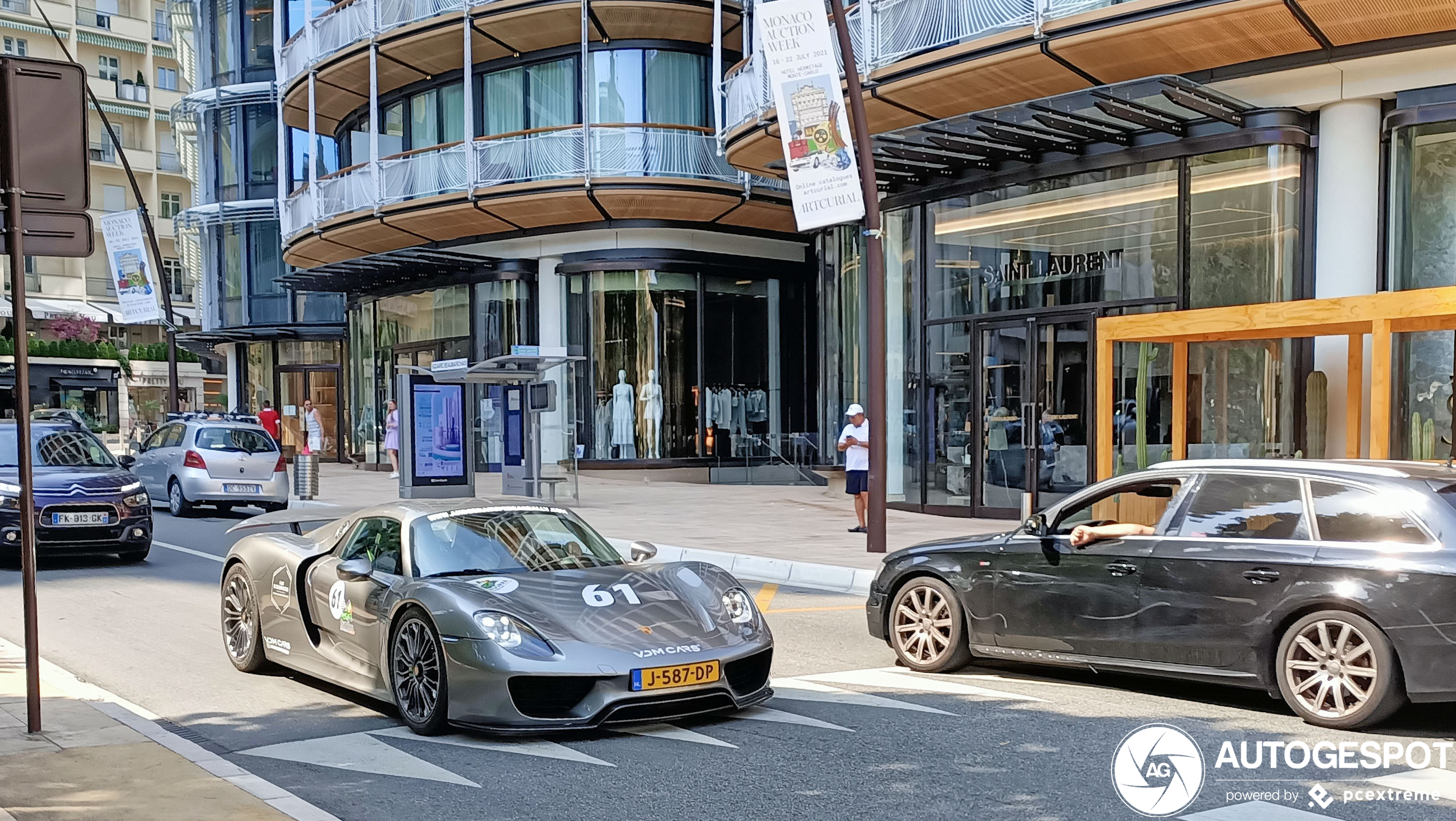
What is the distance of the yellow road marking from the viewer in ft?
37.7

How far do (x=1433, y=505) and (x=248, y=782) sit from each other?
561cm

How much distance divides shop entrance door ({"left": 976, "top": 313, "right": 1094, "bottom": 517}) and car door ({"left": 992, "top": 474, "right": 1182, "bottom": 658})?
30.2 ft

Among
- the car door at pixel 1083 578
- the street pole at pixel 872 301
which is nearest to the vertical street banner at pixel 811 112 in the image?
the street pole at pixel 872 301

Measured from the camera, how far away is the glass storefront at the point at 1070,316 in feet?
51.0

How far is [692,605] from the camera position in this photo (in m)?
6.98

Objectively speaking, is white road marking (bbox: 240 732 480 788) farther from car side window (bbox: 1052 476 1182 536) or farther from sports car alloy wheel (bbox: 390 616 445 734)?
car side window (bbox: 1052 476 1182 536)

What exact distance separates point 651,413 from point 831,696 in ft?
68.6

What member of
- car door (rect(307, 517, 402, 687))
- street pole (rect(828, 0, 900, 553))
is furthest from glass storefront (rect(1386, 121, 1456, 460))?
car door (rect(307, 517, 402, 687))

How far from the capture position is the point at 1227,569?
692 centimetres

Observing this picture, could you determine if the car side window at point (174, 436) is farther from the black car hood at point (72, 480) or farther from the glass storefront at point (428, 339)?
the black car hood at point (72, 480)

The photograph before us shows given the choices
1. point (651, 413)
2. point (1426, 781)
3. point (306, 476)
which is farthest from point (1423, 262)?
point (306, 476)

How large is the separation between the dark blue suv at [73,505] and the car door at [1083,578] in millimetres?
9919

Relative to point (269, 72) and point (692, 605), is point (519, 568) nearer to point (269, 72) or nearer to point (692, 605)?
point (692, 605)

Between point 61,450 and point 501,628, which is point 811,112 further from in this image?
point 501,628
